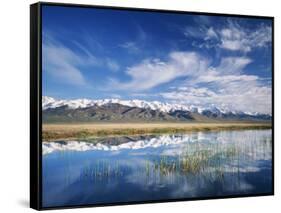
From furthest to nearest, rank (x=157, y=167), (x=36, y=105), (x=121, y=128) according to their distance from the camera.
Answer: (x=157, y=167)
(x=121, y=128)
(x=36, y=105)

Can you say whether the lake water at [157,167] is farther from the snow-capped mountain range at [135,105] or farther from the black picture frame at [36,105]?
the snow-capped mountain range at [135,105]

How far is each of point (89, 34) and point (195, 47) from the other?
4.73 feet

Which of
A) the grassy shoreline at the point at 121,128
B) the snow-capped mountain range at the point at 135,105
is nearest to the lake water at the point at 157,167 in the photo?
the grassy shoreline at the point at 121,128

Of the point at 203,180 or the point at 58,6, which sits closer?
the point at 58,6

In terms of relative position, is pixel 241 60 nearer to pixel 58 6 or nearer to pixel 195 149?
pixel 195 149

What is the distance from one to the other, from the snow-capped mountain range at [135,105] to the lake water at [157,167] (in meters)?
0.30

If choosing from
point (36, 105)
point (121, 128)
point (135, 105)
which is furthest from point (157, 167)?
point (36, 105)

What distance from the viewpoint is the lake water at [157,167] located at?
8273 millimetres

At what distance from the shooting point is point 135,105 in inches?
340

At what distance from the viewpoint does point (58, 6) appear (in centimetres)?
823

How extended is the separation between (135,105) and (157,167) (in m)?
0.83

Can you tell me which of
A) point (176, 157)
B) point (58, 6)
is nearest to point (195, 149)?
point (176, 157)

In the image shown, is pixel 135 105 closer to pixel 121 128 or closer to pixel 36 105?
pixel 121 128

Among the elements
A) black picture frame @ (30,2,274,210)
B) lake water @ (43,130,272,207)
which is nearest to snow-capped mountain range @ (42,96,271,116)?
black picture frame @ (30,2,274,210)
